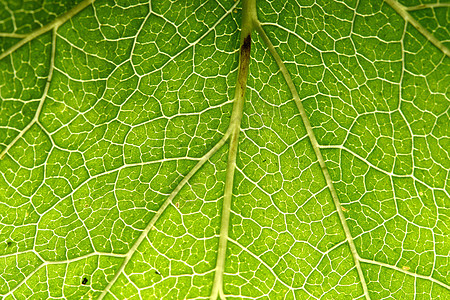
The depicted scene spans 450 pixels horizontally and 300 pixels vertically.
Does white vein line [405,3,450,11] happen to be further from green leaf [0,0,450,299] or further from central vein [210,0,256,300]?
central vein [210,0,256,300]

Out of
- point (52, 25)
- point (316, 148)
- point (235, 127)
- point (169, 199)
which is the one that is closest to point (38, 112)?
point (52, 25)

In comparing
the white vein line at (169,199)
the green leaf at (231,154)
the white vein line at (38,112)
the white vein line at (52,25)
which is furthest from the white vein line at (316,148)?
the white vein line at (38,112)

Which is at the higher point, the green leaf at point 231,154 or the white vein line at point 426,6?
the white vein line at point 426,6

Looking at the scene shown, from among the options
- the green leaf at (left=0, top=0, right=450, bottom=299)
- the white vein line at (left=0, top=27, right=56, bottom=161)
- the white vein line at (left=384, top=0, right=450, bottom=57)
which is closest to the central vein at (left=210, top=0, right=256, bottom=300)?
the green leaf at (left=0, top=0, right=450, bottom=299)

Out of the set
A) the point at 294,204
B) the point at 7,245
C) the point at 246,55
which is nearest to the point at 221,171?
the point at 294,204

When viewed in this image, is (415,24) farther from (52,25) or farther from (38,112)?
(38,112)

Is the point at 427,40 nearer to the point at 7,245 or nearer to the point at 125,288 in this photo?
the point at 125,288

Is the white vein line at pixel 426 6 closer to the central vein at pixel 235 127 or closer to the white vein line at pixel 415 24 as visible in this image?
the white vein line at pixel 415 24
